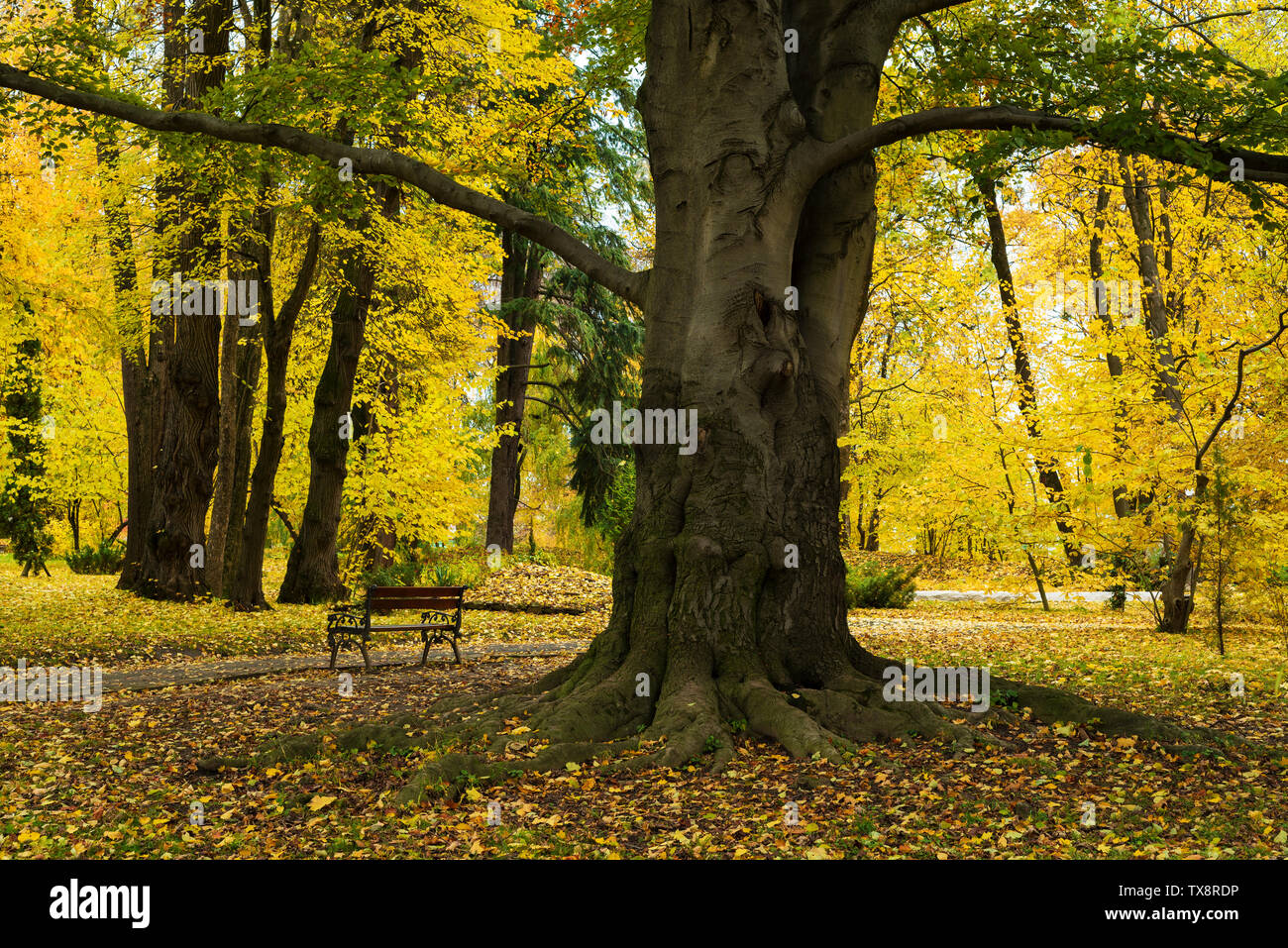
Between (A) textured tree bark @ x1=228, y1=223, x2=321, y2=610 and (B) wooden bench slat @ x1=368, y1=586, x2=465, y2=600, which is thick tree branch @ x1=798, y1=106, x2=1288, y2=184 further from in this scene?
(A) textured tree bark @ x1=228, y1=223, x2=321, y2=610

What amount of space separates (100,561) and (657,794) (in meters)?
24.8

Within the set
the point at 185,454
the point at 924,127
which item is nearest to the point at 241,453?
the point at 185,454

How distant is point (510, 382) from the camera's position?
962 inches

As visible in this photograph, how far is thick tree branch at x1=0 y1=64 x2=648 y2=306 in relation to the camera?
7.89 m

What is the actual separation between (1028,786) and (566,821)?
2535mm

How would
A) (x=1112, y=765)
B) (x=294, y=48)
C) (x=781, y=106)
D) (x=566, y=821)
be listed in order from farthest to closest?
(x=294, y=48) < (x=781, y=106) < (x=1112, y=765) < (x=566, y=821)

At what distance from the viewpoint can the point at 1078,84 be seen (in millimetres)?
7902

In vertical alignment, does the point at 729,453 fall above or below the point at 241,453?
below

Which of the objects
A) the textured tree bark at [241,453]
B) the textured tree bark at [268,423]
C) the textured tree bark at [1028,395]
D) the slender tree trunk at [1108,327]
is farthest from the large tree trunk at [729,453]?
the textured tree bark at [241,453]

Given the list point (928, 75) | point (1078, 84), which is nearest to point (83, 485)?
point (928, 75)

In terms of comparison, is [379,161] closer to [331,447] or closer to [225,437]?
[331,447]

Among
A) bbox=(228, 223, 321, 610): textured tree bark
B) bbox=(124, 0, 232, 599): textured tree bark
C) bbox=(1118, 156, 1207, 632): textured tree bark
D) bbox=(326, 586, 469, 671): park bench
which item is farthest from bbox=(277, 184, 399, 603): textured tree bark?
bbox=(1118, 156, 1207, 632): textured tree bark

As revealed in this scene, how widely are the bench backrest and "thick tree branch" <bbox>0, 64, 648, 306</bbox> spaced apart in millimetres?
4556
